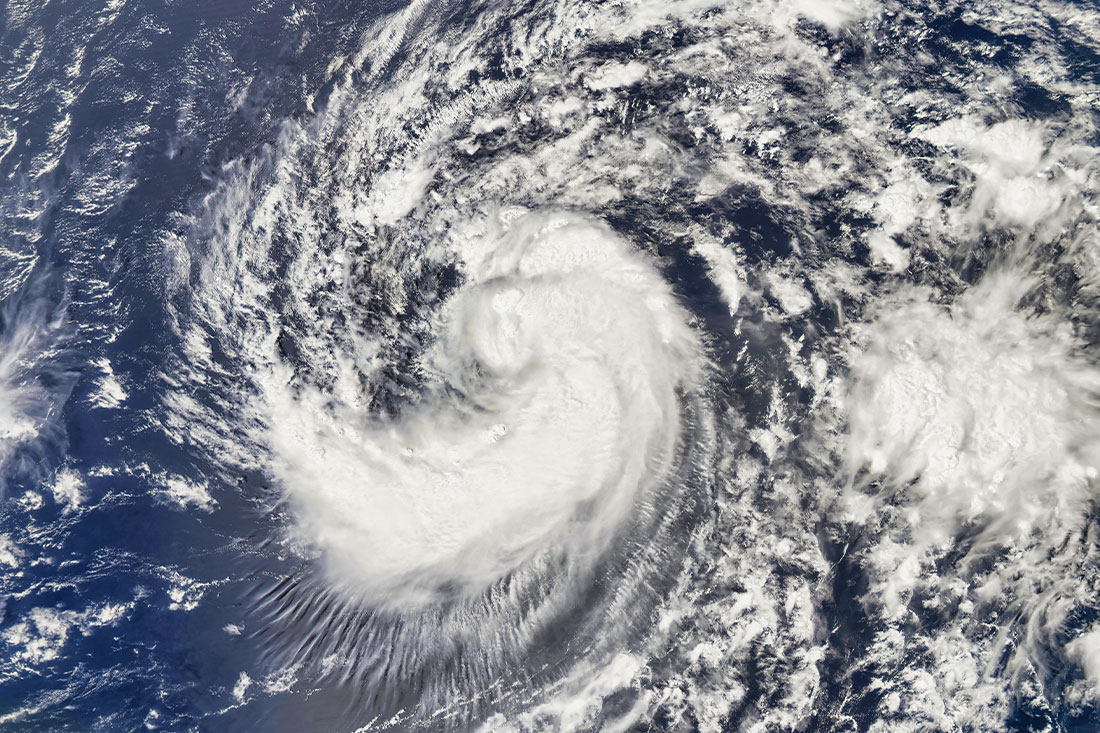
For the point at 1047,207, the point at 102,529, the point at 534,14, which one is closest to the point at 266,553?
the point at 102,529

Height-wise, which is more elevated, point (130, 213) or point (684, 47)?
point (684, 47)

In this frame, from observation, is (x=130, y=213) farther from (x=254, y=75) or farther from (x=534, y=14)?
(x=534, y=14)

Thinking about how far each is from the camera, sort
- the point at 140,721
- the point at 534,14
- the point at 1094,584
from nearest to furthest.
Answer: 1. the point at 1094,584
2. the point at 140,721
3. the point at 534,14

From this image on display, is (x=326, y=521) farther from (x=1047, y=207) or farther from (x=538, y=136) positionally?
(x=1047, y=207)

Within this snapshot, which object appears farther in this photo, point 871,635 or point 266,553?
point 266,553

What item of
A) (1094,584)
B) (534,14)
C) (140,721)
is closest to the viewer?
(1094,584)

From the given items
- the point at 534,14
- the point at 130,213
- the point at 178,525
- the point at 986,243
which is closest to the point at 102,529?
the point at 178,525

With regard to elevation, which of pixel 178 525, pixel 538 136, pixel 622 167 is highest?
pixel 538 136
